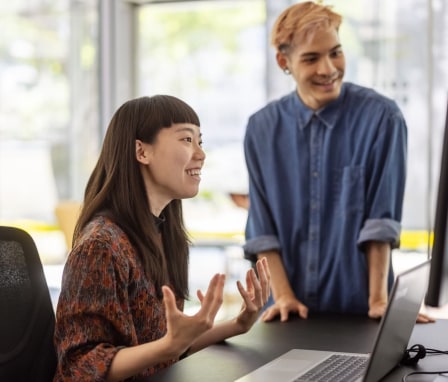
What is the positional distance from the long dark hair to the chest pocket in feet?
2.02

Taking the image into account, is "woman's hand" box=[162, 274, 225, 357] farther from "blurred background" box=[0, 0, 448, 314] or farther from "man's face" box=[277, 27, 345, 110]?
"blurred background" box=[0, 0, 448, 314]

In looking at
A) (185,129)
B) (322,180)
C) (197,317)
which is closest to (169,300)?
(197,317)

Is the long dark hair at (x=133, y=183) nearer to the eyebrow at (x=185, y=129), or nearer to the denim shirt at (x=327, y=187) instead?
the eyebrow at (x=185, y=129)

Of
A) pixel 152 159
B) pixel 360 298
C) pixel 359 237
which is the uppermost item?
pixel 152 159

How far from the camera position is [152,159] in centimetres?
181

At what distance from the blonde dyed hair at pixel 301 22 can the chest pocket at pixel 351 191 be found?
41 centimetres

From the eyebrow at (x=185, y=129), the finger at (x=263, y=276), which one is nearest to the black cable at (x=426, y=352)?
the finger at (x=263, y=276)

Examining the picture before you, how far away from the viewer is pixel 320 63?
229cm

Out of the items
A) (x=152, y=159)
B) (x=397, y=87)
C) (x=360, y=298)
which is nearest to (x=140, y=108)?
(x=152, y=159)

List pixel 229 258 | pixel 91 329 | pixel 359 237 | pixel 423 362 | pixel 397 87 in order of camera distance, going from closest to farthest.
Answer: pixel 91 329 → pixel 423 362 → pixel 359 237 → pixel 397 87 → pixel 229 258

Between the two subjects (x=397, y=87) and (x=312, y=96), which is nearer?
(x=312, y=96)

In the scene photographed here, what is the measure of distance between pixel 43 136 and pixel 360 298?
4.28 metres

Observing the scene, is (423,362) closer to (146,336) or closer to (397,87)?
(146,336)

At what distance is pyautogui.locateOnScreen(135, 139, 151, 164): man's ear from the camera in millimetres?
1799
